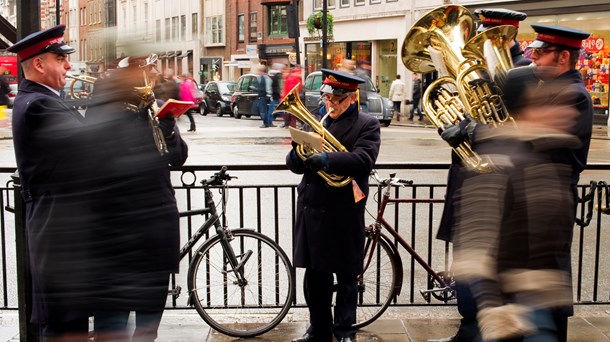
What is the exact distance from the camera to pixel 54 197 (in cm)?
325

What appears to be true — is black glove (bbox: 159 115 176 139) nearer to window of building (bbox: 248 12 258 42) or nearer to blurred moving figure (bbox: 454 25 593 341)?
blurred moving figure (bbox: 454 25 593 341)

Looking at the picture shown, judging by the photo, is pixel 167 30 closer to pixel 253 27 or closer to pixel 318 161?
pixel 318 161

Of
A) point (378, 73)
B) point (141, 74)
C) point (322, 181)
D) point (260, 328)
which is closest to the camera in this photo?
point (141, 74)

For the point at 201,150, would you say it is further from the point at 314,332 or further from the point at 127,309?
the point at 127,309

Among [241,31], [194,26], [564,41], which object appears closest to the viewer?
[194,26]

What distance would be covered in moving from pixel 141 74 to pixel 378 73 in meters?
34.6

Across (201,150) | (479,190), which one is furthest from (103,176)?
(201,150)

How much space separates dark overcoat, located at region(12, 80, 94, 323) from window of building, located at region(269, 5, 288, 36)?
1625 inches

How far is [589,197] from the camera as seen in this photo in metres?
5.45

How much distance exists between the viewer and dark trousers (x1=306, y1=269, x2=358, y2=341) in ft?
16.7

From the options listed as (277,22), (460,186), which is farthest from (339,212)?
(277,22)

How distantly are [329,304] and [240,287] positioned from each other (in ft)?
2.37

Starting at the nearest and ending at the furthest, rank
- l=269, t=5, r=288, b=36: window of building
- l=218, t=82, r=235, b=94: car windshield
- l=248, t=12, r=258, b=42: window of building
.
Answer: l=218, t=82, r=235, b=94: car windshield, l=269, t=5, r=288, b=36: window of building, l=248, t=12, r=258, b=42: window of building

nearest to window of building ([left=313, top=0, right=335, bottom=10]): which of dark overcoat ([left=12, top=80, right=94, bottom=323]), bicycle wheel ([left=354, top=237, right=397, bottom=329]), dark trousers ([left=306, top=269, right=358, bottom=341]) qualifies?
bicycle wheel ([left=354, top=237, right=397, bottom=329])
